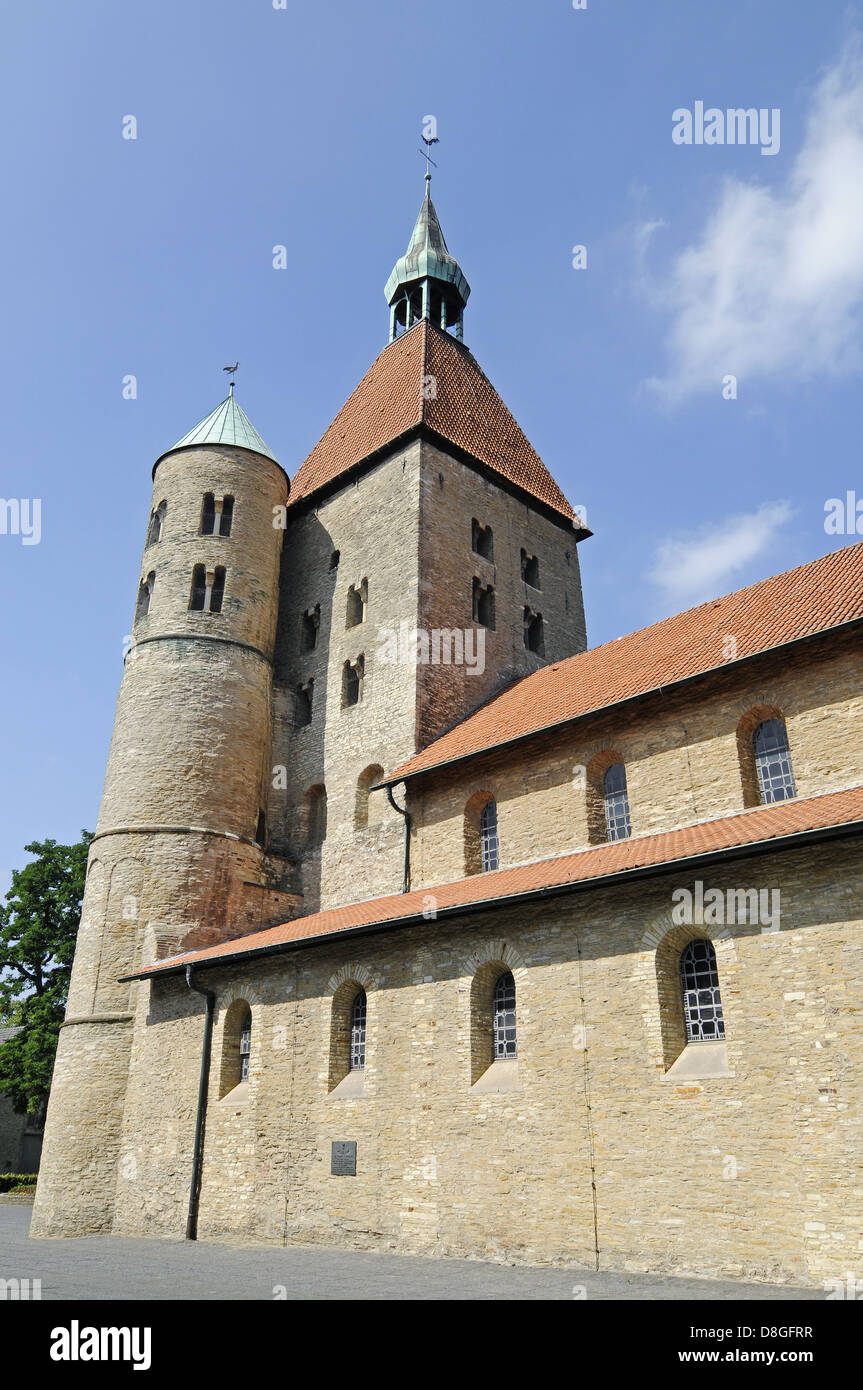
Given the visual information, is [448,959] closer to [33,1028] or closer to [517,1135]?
[517,1135]

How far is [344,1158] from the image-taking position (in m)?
15.0

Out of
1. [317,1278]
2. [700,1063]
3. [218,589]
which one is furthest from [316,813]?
[700,1063]

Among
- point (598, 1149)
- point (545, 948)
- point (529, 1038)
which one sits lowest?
point (598, 1149)

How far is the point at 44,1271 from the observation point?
11.7 m

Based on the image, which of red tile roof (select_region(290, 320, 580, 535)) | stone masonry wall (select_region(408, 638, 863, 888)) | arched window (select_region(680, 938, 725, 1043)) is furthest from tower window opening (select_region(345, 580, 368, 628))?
arched window (select_region(680, 938, 725, 1043))

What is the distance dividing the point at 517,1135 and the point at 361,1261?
265 cm

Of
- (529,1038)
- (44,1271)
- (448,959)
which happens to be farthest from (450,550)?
(44,1271)

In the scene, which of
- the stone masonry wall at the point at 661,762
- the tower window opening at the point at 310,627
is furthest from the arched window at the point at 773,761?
the tower window opening at the point at 310,627

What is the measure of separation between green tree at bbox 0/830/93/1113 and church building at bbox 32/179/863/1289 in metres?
9.02

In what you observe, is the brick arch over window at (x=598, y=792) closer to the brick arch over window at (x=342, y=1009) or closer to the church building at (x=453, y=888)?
the church building at (x=453, y=888)

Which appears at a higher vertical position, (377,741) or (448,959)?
(377,741)

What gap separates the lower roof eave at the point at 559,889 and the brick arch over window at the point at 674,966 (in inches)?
30.6

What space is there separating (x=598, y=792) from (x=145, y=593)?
589 inches

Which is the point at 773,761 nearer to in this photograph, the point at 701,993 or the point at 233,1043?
the point at 701,993
